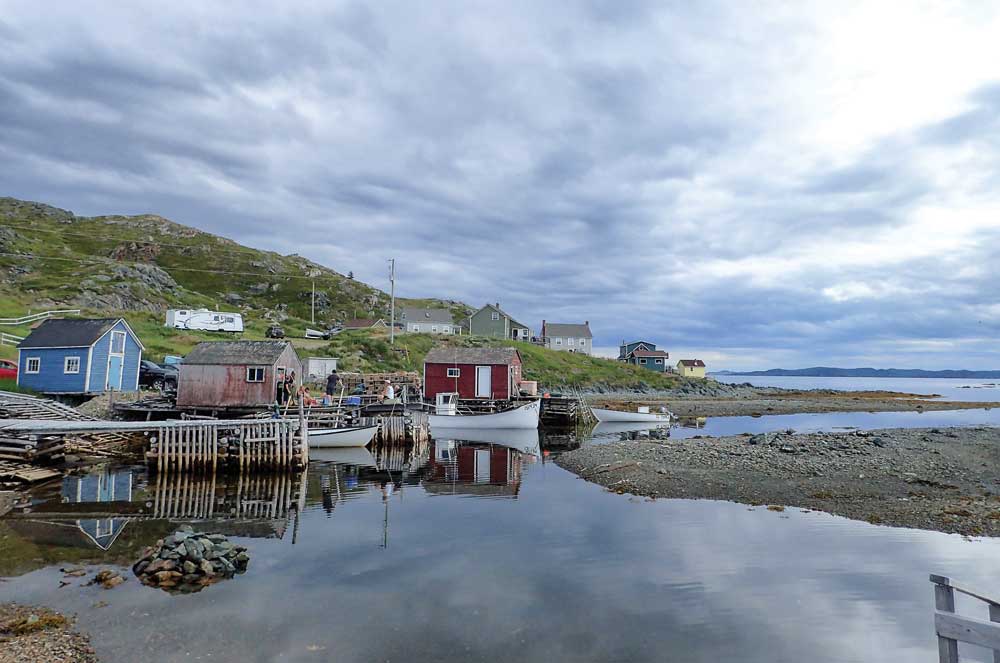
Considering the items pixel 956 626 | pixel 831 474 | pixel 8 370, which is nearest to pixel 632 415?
pixel 831 474

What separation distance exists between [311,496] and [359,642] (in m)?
12.6

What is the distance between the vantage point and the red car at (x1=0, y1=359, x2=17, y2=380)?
38.1 metres

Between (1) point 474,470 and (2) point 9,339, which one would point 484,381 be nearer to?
(1) point 474,470

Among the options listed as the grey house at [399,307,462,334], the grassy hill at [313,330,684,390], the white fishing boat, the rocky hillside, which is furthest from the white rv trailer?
the white fishing boat

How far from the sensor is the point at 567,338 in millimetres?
116375

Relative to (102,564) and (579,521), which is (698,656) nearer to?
(579,521)

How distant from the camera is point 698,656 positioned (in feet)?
31.5

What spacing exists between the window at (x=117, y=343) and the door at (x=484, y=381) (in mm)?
25393

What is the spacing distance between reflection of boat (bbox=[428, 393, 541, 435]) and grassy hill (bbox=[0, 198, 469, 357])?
30213 mm

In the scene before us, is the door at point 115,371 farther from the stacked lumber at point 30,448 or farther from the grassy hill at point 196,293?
the stacked lumber at point 30,448

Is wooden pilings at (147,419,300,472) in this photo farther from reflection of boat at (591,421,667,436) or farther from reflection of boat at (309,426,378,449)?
reflection of boat at (591,421,667,436)

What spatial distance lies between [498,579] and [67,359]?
36.6 m

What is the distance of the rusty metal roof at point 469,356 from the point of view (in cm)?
4759

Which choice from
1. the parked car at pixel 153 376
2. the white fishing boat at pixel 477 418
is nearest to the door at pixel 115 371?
the parked car at pixel 153 376
